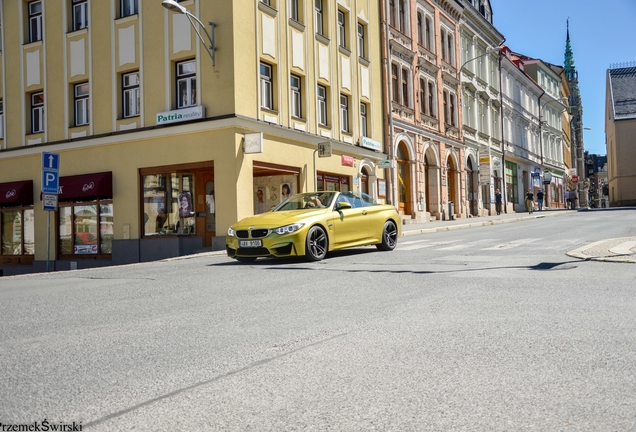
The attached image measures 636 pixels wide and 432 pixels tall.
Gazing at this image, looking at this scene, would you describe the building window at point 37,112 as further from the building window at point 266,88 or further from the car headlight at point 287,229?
the car headlight at point 287,229

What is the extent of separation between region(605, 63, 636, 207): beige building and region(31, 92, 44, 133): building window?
66.7 meters

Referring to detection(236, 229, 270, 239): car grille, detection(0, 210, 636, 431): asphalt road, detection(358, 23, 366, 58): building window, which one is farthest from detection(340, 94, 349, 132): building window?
detection(0, 210, 636, 431): asphalt road

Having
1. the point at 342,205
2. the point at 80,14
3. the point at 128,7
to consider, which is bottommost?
the point at 342,205

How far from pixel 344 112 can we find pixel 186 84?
7.95m

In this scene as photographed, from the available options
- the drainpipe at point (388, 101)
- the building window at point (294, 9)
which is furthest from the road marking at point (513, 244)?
the drainpipe at point (388, 101)

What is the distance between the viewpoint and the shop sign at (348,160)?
84.5ft

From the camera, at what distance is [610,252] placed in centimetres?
1202

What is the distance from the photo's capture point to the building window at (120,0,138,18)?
71.1ft

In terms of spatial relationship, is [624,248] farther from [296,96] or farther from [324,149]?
[296,96]

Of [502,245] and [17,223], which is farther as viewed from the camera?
[17,223]

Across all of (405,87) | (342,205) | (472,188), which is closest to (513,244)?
(342,205)

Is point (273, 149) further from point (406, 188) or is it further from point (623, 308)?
point (623, 308)

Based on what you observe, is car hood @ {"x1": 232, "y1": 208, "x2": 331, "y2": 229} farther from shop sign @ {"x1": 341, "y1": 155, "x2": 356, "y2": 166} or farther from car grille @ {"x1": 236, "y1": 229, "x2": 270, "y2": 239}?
shop sign @ {"x1": 341, "y1": 155, "x2": 356, "y2": 166}

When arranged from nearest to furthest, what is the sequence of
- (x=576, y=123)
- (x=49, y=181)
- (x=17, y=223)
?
(x=49, y=181) → (x=17, y=223) → (x=576, y=123)
